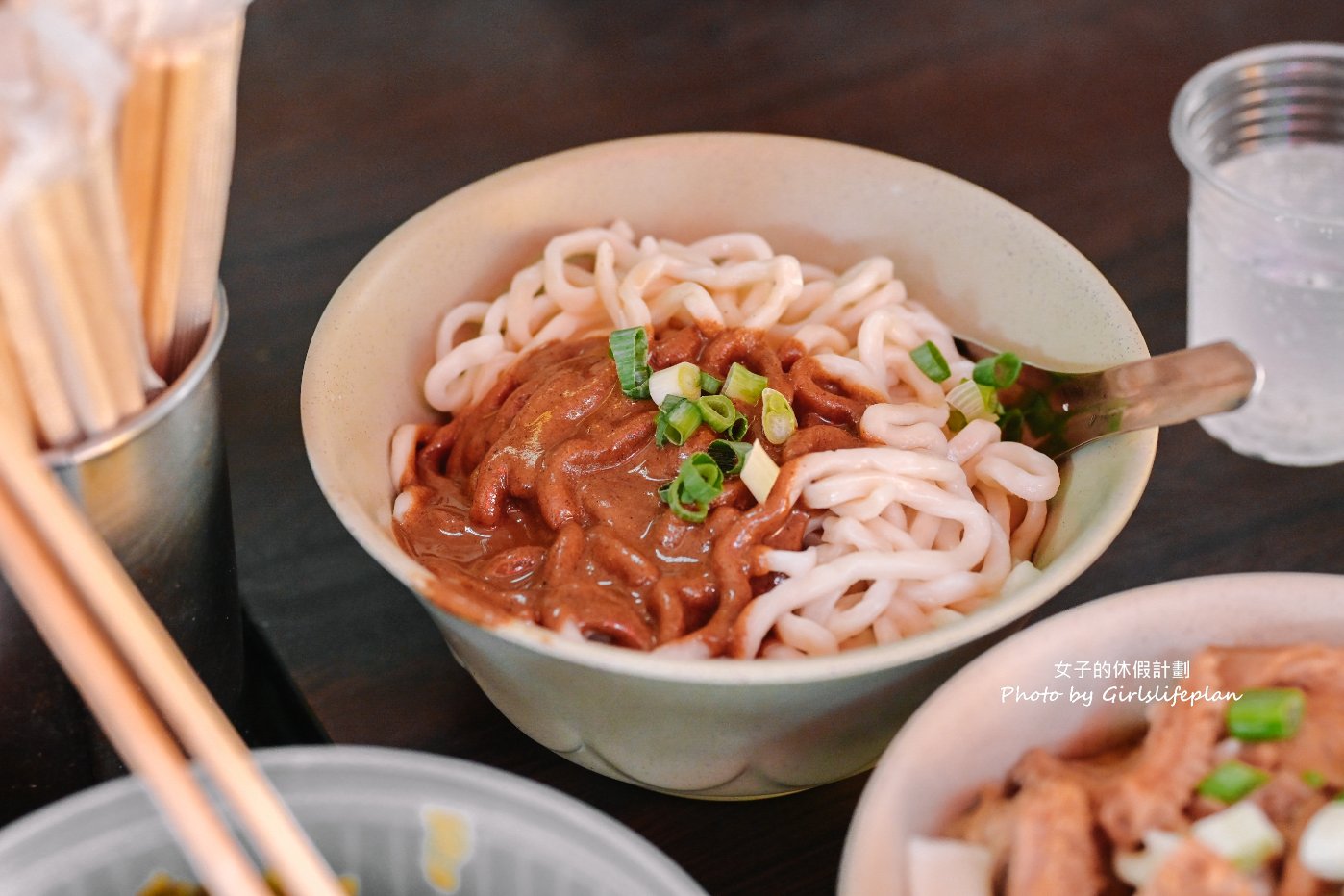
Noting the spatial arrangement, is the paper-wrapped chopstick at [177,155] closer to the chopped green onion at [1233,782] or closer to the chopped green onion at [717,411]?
the chopped green onion at [717,411]

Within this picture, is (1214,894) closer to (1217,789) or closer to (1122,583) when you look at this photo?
(1217,789)

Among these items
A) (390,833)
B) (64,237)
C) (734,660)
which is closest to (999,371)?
(734,660)

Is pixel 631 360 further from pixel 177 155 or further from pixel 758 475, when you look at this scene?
pixel 177 155

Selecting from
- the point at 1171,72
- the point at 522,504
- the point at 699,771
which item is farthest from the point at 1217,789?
the point at 1171,72

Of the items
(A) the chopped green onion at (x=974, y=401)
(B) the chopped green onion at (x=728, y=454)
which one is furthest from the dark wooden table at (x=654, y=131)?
(B) the chopped green onion at (x=728, y=454)

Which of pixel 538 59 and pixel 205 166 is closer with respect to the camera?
pixel 205 166

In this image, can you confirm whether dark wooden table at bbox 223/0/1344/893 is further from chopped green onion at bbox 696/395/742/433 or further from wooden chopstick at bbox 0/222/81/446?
wooden chopstick at bbox 0/222/81/446
